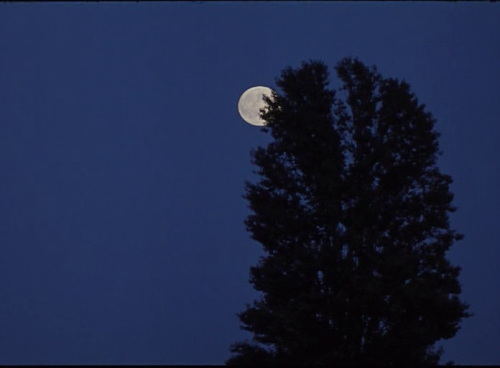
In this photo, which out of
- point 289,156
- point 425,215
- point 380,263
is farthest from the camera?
point 289,156

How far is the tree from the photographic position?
17922 millimetres

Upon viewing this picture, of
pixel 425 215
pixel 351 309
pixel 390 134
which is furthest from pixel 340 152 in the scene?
pixel 351 309

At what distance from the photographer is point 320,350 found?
18.0 metres

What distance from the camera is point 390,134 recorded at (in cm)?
2000

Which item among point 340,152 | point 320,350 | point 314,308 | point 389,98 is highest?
point 389,98

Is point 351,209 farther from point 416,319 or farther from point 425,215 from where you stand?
point 416,319

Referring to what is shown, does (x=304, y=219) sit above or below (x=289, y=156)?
below

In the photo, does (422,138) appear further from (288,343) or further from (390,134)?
(288,343)

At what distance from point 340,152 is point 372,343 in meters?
5.96

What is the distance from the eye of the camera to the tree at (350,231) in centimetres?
1792

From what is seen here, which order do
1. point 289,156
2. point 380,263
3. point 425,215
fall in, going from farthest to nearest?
point 289,156
point 425,215
point 380,263

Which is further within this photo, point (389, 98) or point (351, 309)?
point (389, 98)

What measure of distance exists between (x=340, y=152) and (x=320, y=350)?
6.19 m

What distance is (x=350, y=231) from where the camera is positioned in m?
18.3
